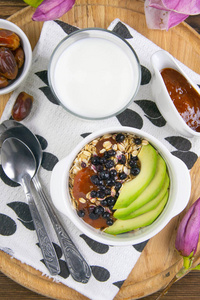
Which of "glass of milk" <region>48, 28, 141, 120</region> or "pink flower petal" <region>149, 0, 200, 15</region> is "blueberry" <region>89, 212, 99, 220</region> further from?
"pink flower petal" <region>149, 0, 200, 15</region>

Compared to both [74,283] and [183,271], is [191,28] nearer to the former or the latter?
[183,271]

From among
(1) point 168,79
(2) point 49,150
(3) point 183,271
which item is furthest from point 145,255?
(1) point 168,79

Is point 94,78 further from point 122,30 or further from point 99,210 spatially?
point 99,210

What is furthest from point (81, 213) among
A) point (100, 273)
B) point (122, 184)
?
point (100, 273)

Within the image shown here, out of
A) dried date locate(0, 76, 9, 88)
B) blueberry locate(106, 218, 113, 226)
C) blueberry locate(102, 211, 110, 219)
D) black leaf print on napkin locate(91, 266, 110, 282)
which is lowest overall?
black leaf print on napkin locate(91, 266, 110, 282)

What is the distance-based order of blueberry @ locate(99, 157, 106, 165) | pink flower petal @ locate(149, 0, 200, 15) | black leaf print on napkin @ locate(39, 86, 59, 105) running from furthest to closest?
black leaf print on napkin @ locate(39, 86, 59, 105), blueberry @ locate(99, 157, 106, 165), pink flower petal @ locate(149, 0, 200, 15)

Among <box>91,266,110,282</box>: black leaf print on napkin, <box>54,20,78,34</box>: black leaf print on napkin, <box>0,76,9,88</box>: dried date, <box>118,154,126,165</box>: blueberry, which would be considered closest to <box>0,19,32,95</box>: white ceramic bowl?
<box>0,76,9,88</box>: dried date

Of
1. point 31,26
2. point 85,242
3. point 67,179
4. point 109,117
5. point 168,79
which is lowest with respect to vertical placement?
point 85,242
